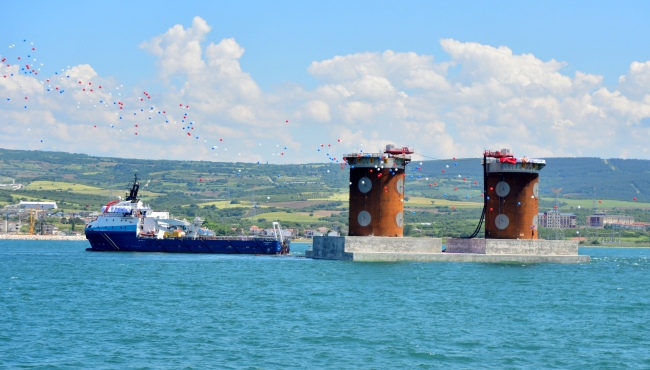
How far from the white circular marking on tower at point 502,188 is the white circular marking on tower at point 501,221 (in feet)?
5.36

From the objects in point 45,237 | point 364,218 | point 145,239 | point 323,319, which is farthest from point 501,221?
point 45,237

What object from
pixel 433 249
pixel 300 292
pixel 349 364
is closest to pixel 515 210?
pixel 433 249

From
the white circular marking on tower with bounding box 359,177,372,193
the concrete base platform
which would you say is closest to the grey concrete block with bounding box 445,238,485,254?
the concrete base platform

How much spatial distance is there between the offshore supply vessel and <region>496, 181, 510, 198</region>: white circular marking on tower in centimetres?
2567

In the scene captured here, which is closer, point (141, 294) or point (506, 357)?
point (506, 357)

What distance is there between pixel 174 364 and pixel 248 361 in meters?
2.26

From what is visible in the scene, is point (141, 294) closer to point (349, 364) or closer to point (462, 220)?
point (349, 364)

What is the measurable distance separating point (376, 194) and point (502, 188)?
1077cm

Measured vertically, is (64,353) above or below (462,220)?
below

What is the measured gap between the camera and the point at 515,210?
75.6 metres

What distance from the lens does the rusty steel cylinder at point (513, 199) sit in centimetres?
7562

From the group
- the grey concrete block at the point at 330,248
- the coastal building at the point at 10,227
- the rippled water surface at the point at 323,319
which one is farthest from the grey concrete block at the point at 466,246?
the coastal building at the point at 10,227

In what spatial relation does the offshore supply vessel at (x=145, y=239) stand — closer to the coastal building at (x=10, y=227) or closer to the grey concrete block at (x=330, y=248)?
the grey concrete block at (x=330, y=248)

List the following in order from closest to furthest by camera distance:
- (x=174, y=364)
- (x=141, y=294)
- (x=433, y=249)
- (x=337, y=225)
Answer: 1. (x=174, y=364)
2. (x=141, y=294)
3. (x=433, y=249)
4. (x=337, y=225)
